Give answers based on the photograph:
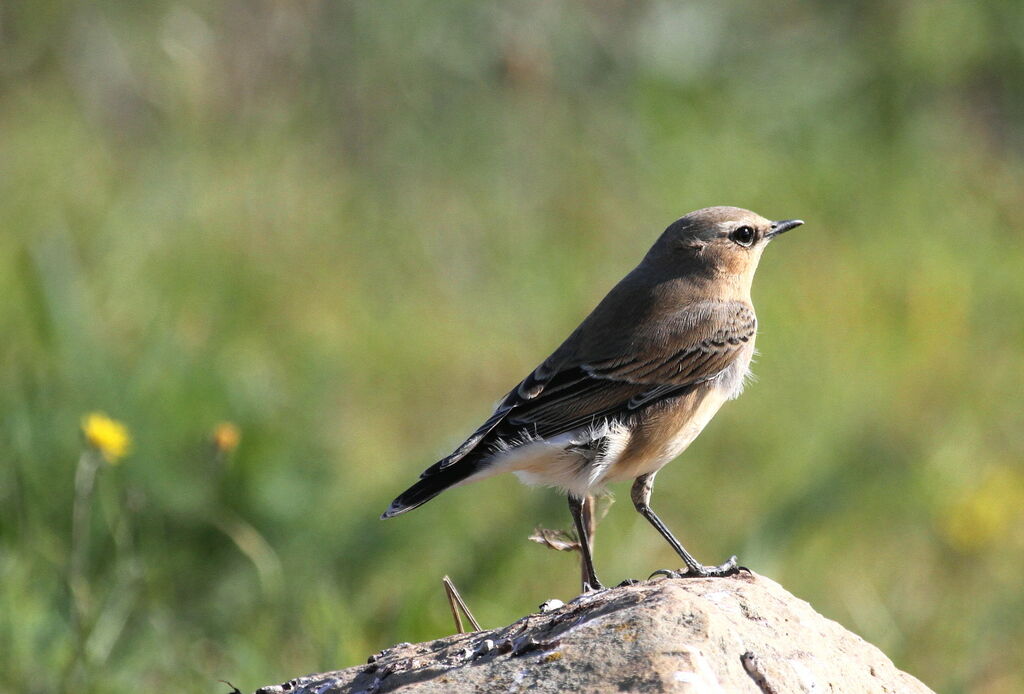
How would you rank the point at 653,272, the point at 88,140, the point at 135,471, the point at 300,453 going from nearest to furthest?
the point at 653,272
the point at 135,471
the point at 300,453
the point at 88,140

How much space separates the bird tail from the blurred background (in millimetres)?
974

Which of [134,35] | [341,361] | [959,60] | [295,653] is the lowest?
[295,653]

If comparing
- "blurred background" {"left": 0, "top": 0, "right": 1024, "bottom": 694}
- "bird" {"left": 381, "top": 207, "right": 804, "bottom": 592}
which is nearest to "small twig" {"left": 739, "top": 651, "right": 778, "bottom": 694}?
"bird" {"left": 381, "top": 207, "right": 804, "bottom": 592}

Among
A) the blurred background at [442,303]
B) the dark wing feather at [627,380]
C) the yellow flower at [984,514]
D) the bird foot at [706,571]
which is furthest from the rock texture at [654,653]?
the yellow flower at [984,514]

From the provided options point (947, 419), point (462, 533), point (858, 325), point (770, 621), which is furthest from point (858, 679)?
point (858, 325)

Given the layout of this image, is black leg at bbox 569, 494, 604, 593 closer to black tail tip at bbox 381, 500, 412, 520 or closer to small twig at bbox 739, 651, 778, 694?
black tail tip at bbox 381, 500, 412, 520

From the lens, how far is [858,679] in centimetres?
351

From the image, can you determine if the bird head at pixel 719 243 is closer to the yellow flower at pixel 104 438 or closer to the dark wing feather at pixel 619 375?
the dark wing feather at pixel 619 375

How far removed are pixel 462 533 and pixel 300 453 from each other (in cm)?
95

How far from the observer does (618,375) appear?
5.27m

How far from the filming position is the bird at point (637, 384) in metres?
4.91

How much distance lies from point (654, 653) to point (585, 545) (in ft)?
4.70

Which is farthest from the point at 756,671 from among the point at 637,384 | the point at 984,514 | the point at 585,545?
the point at 984,514

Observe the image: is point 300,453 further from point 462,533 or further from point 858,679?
point 858,679
